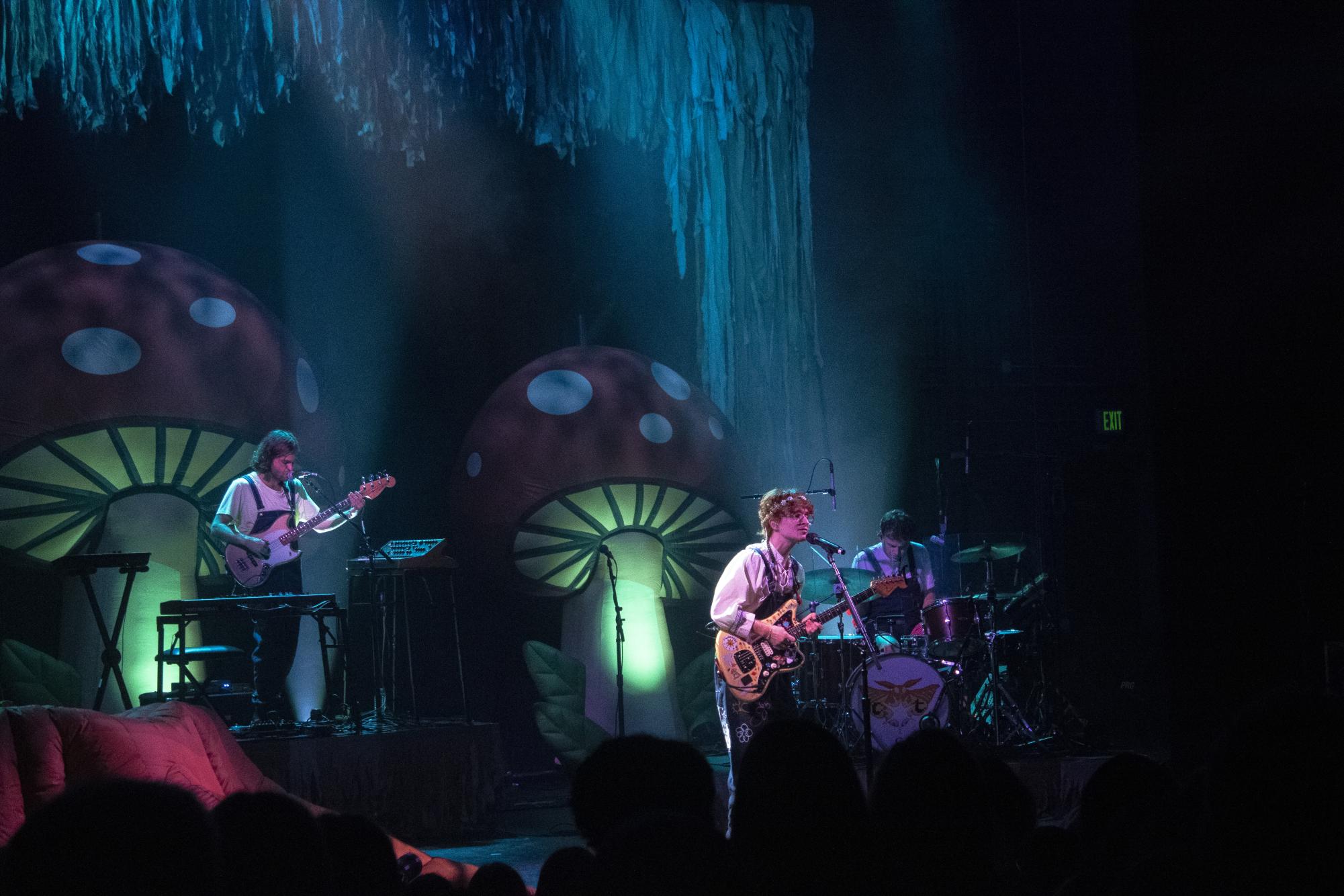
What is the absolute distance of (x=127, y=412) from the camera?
24.0ft

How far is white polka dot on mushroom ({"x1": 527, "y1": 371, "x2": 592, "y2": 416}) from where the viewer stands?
8750 mm

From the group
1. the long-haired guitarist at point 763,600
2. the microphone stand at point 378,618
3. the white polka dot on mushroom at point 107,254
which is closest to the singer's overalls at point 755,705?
the long-haired guitarist at point 763,600

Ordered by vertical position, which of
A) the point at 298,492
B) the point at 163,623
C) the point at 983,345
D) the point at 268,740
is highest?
the point at 983,345

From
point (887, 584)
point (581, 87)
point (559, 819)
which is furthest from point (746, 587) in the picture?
point (581, 87)

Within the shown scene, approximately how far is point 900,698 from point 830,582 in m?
1.42

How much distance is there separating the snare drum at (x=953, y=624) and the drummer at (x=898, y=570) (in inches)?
5.7

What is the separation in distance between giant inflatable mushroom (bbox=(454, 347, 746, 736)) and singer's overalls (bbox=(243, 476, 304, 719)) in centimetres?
157

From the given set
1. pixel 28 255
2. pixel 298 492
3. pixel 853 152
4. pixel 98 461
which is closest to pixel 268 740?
pixel 298 492

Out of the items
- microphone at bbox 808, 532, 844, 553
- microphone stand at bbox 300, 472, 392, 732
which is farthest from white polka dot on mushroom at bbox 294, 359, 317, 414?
microphone at bbox 808, 532, 844, 553

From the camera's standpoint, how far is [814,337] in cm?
968

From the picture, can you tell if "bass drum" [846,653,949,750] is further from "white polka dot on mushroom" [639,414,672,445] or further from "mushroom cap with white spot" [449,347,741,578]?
"white polka dot on mushroom" [639,414,672,445]

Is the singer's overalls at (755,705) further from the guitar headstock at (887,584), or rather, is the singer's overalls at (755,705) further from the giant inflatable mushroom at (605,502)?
the giant inflatable mushroom at (605,502)

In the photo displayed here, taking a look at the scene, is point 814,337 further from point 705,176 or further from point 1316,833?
point 1316,833

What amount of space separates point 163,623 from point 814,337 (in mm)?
5271
